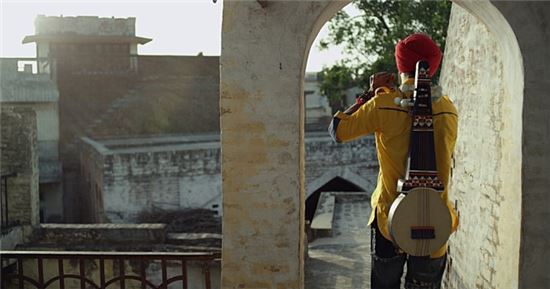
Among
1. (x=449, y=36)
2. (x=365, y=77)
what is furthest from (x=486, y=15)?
(x=365, y=77)

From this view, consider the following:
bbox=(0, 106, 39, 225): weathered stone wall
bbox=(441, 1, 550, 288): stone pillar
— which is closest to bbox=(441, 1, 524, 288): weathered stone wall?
bbox=(441, 1, 550, 288): stone pillar

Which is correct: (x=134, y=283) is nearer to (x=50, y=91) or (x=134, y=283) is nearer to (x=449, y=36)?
(x=449, y=36)

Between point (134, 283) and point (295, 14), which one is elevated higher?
point (295, 14)

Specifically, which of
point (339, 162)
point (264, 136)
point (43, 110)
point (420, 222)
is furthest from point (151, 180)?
point (420, 222)

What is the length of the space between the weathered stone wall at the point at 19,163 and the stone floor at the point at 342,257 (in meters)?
4.88

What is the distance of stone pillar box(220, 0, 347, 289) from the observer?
3.46 metres

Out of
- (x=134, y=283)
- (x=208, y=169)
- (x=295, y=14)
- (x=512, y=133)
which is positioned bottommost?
(x=134, y=283)

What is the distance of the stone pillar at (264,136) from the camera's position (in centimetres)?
346

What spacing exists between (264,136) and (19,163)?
878 centimetres

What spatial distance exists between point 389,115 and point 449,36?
2.99 meters

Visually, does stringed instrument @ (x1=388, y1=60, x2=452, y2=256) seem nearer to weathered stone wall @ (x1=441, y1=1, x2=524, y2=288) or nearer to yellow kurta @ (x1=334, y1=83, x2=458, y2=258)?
yellow kurta @ (x1=334, y1=83, x2=458, y2=258)

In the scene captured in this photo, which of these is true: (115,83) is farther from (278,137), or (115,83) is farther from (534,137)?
(534,137)

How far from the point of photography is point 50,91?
2288 centimetres

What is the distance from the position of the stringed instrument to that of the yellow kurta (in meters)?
0.08
